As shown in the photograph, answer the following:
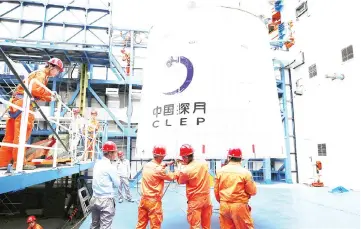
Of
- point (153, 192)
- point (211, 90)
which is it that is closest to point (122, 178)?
point (153, 192)

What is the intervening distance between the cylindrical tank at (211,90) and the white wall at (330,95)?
8756 millimetres

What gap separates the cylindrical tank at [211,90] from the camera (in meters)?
4.13

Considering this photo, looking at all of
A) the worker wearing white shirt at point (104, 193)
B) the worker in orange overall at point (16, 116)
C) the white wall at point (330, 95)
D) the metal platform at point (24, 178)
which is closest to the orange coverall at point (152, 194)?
the worker wearing white shirt at point (104, 193)

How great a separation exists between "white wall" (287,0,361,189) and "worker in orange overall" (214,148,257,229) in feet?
30.8

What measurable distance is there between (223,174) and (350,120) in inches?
386

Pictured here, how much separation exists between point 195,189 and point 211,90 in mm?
1728

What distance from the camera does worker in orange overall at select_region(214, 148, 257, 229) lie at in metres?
3.97

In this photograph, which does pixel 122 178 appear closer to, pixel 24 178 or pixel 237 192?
pixel 24 178

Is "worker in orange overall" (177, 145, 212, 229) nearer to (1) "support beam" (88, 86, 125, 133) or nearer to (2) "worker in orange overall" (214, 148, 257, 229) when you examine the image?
(2) "worker in orange overall" (214, 148, 257, 229)

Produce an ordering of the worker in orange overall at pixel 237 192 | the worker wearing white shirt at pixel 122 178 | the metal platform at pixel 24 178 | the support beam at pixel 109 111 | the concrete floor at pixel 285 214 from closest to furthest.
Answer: the metal platform at pixel 24 178
the worker in orange overall at pixel 237 192
the concrete floor at pixel 285 214
the worker wearing white shirt at pixel 122 178
the support beam at pixel 109 111

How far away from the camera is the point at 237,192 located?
399cm

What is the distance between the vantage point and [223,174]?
164 inches

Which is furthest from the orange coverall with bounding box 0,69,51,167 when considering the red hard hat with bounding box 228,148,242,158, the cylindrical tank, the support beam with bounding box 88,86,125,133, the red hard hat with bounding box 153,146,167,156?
the support beam with bounding box 88,86,125,133

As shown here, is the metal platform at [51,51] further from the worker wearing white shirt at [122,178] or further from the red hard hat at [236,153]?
the red hard hat at [236,153]
